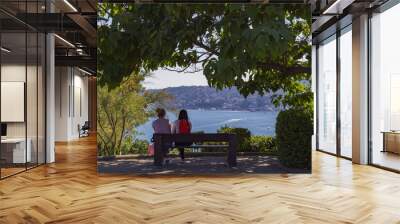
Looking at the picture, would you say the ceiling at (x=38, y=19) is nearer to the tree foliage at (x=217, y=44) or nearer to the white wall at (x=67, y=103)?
the tree foliage at (x=217, y=44)

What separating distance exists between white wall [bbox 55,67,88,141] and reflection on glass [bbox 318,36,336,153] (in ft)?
31.5

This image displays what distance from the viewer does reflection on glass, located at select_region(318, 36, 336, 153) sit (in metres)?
11.2

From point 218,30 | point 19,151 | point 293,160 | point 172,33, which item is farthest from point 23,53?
point 293,160

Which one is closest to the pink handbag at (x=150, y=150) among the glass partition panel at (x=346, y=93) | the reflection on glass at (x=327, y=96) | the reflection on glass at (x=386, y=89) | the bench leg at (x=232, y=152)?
the bench leg at (x=232, y=152)

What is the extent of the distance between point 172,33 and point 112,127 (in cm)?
191

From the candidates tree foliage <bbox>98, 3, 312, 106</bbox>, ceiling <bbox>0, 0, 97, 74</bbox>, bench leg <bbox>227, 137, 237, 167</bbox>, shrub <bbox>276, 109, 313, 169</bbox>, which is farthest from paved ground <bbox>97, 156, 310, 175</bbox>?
ceiling <bbox>0, 0, 97, 74</bbox>

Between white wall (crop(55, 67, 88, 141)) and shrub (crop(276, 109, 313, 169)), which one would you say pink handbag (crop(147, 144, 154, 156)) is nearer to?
shrub (crop(276, 109, 313, 169))

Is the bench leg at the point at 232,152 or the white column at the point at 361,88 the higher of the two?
the white column at the point at 361,88

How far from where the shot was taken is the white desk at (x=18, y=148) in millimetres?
7195

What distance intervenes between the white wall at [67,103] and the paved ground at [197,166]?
32.3 feet

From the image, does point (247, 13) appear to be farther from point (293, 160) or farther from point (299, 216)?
point (299, 216)

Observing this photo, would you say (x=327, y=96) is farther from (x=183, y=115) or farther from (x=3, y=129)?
(x=3, y=129)

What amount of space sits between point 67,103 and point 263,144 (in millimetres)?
11341

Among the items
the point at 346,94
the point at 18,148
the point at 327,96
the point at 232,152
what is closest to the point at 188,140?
the point at 232,152
